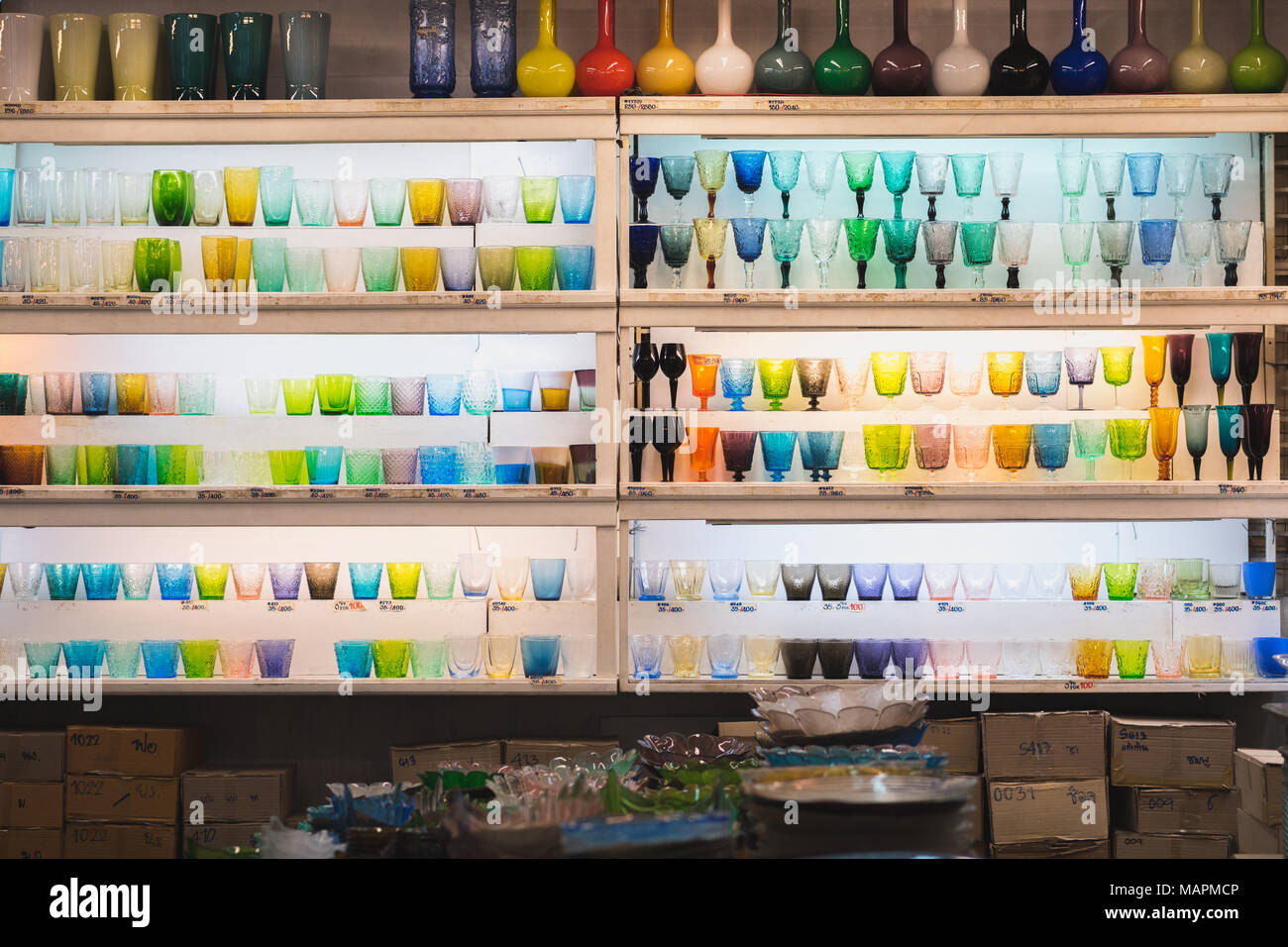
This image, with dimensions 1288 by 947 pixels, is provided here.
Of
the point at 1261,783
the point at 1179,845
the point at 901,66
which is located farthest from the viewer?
the point at 901,66

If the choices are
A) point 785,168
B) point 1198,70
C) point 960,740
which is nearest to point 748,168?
point 785,168

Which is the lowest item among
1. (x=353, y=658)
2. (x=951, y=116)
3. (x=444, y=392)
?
(x=353, y=658)

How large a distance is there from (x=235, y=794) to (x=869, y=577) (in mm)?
1718

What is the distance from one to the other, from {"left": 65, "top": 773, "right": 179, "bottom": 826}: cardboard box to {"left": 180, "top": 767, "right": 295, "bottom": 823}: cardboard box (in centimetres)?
4

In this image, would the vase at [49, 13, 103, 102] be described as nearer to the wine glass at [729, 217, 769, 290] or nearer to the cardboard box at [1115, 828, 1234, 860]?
the wine glass at [729, 217, 769, 290]

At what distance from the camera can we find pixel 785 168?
10.7 feet

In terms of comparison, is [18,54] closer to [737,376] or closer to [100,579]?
[100,579]

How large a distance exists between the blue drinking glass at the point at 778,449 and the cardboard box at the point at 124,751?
1.68 metres

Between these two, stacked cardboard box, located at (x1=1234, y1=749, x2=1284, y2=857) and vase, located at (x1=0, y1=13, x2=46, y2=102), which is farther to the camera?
vase, located at (x1=0, y1=13, x2=46, y2=102)

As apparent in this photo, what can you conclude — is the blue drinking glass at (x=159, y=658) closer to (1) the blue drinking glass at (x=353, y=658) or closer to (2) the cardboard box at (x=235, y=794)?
(2) the cardboard box at (x=235, y=794)

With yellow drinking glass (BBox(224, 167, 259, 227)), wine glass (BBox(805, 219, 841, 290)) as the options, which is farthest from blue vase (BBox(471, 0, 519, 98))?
wine glass (BBox(805, 219, 841, 290))

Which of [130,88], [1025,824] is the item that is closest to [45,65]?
[130,88]

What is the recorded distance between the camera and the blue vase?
3.27 metres

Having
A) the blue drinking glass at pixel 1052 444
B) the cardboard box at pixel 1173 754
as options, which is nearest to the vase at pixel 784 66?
the blue drinking glass at pixel 1052 444
